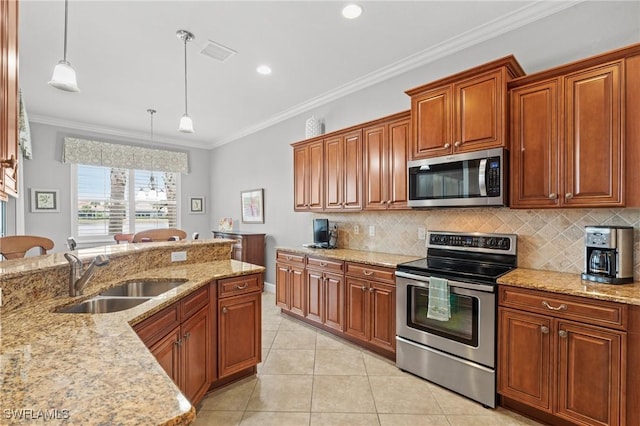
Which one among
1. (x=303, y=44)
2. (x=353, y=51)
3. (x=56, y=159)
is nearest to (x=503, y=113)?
(x=353, y=51)

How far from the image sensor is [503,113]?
231 cm

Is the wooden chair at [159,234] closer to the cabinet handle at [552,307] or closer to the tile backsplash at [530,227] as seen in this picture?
the tile backsplash at [530,227]

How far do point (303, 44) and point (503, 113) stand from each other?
1.90 meters

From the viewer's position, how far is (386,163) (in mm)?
3197

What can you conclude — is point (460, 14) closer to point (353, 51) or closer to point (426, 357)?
point (353, 51)

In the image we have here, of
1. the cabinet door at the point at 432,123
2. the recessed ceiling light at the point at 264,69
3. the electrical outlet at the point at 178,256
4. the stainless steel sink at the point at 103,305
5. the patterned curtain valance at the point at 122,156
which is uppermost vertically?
the recessed ceiling light at the point at 264,69

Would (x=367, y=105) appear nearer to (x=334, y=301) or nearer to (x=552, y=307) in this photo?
(x=334, y=301)

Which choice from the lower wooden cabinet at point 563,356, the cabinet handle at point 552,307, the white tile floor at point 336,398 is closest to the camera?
the lower wooden cabinet at point 563,356

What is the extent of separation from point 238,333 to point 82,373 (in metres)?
1.64

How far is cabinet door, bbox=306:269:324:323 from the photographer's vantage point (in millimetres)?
3494

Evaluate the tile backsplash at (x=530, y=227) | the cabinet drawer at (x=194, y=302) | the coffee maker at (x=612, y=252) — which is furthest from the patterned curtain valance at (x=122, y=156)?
the coffee maker at (x=612, y=252)

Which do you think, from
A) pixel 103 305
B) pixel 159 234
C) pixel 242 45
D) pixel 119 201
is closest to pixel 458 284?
pixel 103 305

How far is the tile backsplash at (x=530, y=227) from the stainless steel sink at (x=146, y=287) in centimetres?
225

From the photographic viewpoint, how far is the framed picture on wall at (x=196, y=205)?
6844mm
